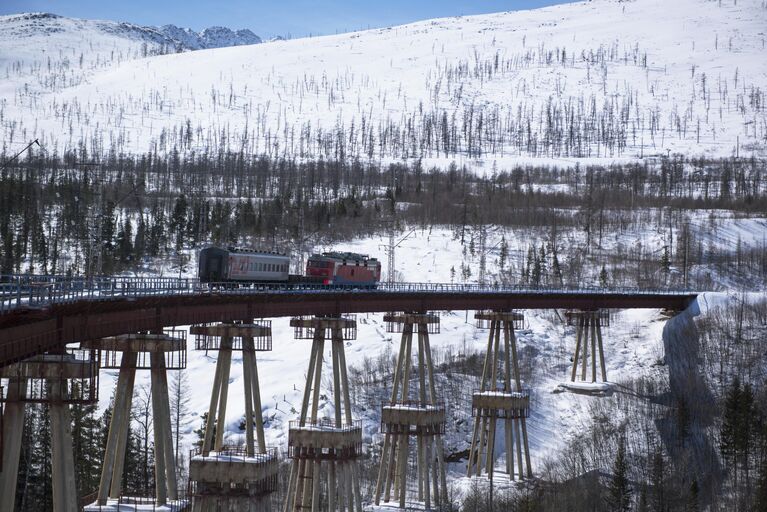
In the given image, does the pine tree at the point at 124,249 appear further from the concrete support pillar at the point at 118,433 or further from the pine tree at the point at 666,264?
the concrete support pillar at the point at 118,433

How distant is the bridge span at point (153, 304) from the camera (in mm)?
27547

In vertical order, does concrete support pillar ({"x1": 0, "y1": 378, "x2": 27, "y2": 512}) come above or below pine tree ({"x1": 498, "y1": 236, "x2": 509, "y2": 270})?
below

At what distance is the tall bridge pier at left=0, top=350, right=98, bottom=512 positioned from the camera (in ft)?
83.8

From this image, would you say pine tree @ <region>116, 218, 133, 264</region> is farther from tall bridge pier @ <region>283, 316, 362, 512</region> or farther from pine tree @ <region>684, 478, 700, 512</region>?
pine tree @ <region>684, 478, 700, 512</region>

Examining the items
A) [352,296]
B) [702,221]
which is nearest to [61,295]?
[352,296]

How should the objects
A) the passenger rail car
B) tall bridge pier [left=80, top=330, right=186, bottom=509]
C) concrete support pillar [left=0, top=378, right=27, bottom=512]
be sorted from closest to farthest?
1. concrete support pillar [left=0, top=378, right=27, bottom=512]
2. tall bridge pier [left=80, top=330, right=186, bottom=509]
3. the passenger rail car

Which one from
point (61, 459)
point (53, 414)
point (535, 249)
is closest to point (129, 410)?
point (53, 414)

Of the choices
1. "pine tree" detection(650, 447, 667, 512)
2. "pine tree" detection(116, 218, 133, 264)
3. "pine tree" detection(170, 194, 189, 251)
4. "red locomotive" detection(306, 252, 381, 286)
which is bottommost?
"pine tree" detection(650, 447, 667, 512)

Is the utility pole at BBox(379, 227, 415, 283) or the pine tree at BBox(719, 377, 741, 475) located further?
the utility pole at BBox(379, 227, 415, 283)

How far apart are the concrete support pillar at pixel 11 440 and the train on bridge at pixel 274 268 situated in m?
21.9

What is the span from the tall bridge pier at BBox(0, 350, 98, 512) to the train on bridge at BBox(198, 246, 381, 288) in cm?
2046

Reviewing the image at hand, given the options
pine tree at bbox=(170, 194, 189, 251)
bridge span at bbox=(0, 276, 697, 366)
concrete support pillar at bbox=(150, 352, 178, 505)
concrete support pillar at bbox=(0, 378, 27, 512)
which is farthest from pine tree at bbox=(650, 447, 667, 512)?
pine tree at bbox=(170, 194, 189, 251)

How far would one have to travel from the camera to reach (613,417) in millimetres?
76750

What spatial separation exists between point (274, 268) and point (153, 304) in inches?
910
